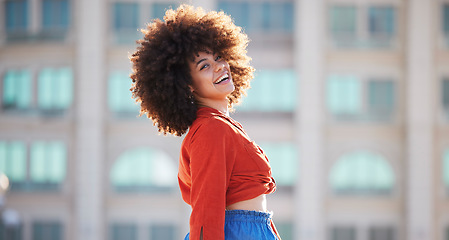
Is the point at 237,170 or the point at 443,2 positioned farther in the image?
the point at 443,2

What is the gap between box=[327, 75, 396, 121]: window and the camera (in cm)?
2133

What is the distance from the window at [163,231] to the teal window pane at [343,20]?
30.8 feet

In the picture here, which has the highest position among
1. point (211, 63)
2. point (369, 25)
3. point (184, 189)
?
point (369, 25)

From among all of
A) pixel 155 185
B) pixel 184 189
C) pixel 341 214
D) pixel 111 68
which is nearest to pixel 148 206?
pixel 155 185

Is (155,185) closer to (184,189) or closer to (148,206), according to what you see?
(148,206)

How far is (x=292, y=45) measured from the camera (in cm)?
2136

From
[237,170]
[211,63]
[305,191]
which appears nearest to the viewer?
[237,170]

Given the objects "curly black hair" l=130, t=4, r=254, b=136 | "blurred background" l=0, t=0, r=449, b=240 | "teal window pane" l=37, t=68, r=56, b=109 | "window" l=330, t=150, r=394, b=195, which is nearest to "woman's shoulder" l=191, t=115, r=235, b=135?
"curly black hair" l=130, t=4, r=254, b=136

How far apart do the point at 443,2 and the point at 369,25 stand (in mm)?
2799

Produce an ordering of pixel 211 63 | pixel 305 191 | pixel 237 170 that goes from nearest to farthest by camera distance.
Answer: pixel 237 170 → pixel 211 63 → pixel 305 191

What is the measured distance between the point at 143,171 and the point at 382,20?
1062cm

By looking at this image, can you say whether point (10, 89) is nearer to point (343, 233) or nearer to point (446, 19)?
point (343, 233)

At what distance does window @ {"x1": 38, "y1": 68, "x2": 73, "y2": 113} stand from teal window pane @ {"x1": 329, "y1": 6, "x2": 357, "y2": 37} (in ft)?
32.8

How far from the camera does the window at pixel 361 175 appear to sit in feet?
70.3
